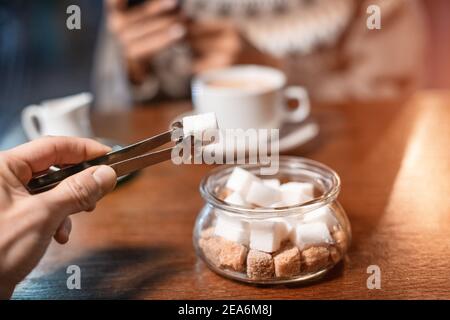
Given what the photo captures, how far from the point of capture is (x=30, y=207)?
47 centimetres

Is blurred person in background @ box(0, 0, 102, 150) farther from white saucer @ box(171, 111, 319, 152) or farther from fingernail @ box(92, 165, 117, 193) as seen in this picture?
fingernail @ box(92, 165, 117, 193)

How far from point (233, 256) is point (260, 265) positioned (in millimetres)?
29

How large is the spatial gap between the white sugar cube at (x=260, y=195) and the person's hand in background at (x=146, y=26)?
2.55 ft

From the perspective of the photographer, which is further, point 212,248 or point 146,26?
point 146,26

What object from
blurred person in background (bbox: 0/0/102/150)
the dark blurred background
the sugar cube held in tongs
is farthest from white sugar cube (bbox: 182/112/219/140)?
blurred person in background (bbox: 0/0/102/150)

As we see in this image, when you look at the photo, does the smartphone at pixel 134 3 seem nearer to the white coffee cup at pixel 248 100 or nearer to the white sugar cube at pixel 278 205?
the white coffee cup at pixel 248 100

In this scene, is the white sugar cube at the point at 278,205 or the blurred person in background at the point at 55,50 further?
the blurred person in background at the point at 55,50

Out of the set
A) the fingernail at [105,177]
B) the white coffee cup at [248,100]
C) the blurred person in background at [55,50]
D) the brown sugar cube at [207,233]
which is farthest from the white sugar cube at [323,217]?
→ the blurred person in background at [55,50]

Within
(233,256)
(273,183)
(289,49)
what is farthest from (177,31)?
(233,256)

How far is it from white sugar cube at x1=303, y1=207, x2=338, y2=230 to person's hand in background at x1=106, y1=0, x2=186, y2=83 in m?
0.80

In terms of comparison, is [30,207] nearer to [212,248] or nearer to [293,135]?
[212,248]

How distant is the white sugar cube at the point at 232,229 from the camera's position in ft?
1.82
